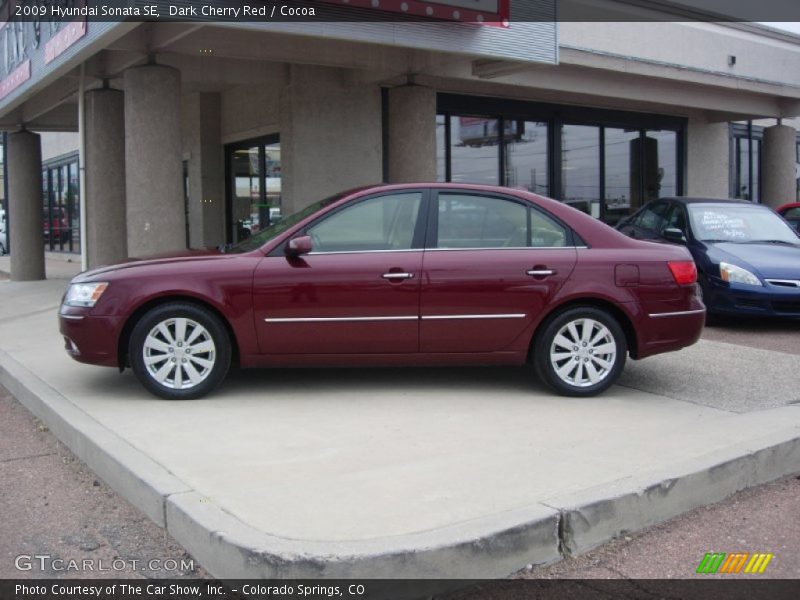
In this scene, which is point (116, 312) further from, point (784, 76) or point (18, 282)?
point (784, 76)

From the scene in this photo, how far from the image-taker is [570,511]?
3920 millimetres

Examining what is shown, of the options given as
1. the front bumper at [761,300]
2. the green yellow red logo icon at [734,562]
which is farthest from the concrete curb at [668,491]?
the front bumper at [761,300]

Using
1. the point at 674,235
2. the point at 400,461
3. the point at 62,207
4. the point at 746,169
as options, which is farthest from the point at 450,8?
the point at 62,207

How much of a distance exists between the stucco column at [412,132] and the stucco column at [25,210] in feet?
25.7

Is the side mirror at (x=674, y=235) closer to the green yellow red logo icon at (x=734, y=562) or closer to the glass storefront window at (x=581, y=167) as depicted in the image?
the green yellow red logo icon at (x=734, y=562)

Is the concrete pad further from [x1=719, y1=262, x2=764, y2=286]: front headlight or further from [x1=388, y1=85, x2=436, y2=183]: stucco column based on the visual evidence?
[x1=388, y1=85, x2=436, y2=183]: stucco column

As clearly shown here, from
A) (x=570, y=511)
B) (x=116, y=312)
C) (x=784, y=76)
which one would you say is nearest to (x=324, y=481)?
(x=570, y=511)

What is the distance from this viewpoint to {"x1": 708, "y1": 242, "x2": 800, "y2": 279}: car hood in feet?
30.9

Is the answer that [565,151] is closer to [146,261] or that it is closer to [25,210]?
[25,210]

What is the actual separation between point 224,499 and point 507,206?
11.0 feet

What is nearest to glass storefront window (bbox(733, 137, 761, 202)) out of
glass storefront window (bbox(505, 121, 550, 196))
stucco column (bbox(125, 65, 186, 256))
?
glass storefront window (bbox(505, 121, 550, 196))

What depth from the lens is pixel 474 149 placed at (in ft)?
50.5

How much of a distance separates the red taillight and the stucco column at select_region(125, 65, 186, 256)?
21.2ft

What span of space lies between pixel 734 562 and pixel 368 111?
10295 mm
